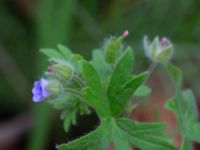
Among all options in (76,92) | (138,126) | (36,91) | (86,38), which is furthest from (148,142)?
(86,38)

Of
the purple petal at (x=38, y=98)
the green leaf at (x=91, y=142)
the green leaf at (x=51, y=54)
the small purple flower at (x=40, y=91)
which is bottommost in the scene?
the green leaf at (x=91, y=142)

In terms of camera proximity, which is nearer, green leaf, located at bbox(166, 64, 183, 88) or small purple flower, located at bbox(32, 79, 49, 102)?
small purple flower, located at bbox(32, 79, 49, 102)

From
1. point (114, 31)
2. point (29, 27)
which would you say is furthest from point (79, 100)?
point (29, 27)

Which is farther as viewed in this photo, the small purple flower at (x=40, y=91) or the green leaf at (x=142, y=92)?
the green leaf at (x=142, y=92)

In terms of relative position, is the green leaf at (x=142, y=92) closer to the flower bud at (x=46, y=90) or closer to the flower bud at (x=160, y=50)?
the flower bud at (x=160, y=50)

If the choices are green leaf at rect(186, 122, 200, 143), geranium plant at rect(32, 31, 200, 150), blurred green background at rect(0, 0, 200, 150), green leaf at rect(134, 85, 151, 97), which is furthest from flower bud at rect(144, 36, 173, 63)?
blurred green background at rect(0, 0, 200, 150)

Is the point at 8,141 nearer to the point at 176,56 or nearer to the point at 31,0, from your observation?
the point at 31,0

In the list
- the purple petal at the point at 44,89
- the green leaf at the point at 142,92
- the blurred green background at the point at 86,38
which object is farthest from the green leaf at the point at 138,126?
the blurred green background at the point at 86,38

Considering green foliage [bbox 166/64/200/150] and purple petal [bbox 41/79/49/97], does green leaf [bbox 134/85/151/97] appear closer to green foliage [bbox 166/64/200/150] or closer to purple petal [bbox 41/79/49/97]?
green foliage [bbox 166/64/200/150]
